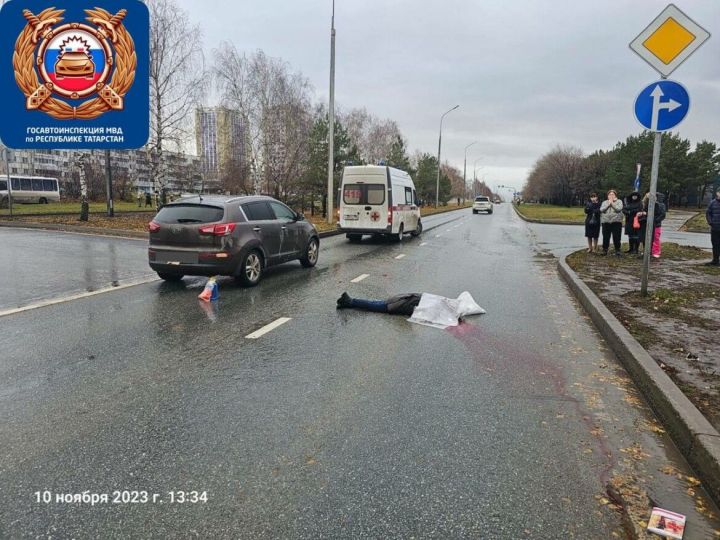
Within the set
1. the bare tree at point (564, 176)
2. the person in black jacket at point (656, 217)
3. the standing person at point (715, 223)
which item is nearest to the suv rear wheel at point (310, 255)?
the person in black jacket at point (656, 217)

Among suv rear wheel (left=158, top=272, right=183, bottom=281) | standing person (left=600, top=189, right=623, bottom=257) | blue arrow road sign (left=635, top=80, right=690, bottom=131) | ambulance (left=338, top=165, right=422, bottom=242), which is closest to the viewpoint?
blue arrow road sign (left=635, top=80, right=690, bottom=131)

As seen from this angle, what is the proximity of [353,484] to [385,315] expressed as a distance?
4.28 meters

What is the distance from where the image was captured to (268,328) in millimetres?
6160

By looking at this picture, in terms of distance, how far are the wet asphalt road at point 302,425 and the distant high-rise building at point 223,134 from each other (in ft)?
94.2

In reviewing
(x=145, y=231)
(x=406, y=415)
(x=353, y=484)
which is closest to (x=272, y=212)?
(x=406, y=415)

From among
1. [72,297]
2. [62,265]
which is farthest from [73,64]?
[72,297]

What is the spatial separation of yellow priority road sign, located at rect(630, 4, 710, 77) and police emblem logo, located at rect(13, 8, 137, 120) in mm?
10650

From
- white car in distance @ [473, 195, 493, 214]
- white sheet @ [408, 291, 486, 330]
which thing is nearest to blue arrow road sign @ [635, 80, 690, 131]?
white sheet @ [408, 291, 486, 330]

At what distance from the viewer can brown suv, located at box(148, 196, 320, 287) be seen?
8.46 metres

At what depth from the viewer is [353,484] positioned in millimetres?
2783

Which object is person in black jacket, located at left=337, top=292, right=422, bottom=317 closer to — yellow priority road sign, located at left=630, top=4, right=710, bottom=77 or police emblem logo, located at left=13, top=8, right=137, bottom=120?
yellow priority road sign, located at left=630, top=4, right=710, bottom=77

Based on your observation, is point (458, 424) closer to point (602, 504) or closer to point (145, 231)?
point (602, 504)

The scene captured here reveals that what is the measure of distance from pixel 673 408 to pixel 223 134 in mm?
39450

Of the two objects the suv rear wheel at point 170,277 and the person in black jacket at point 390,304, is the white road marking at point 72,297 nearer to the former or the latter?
the suv rear wheel at point 170,277
